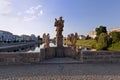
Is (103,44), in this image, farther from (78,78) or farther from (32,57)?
(78,78)

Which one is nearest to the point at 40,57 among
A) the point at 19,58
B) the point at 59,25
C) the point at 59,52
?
the point at 19,58

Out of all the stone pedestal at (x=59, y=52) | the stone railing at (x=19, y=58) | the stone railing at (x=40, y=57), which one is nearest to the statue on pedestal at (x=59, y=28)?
the stone pedestal at (x=59, y=52)

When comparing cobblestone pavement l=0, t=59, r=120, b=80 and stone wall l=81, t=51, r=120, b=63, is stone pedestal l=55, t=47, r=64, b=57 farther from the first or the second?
cobblestone pavement l=0, t=59, r=120, b=80

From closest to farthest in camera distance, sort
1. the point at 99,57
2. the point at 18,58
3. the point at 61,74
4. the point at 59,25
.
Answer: the point at 61,74 → the point at 18,58 → the point at 99,57 → the point at 59,25

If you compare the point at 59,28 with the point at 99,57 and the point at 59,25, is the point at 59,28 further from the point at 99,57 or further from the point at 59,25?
the point at 99,57

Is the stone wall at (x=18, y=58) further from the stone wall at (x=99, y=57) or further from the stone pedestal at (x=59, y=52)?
the stone pedestal at (x=59, y=52)

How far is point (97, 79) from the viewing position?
26.0ft

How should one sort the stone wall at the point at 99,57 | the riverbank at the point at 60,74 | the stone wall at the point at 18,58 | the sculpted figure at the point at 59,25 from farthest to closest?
1. the sculpted figure at the point at 59,25
2. the stone wall at the point at 99,57
3. the stone wall at the point at 18,58
4. the riverbank at the point at 60,74

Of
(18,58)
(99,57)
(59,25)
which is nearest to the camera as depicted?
(18,58)

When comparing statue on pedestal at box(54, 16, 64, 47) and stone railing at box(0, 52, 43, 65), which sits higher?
statue on pedestal at box(54, 16, 64, 47)

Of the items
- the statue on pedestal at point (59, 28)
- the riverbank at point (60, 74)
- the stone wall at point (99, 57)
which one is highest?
the statue on pedestal at point (59, 28)

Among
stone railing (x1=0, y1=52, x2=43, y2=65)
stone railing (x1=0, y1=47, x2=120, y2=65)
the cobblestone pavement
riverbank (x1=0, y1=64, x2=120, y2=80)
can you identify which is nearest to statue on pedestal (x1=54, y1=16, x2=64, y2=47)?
stone railing (x1=0, y1=47, x2=120, y2=65)

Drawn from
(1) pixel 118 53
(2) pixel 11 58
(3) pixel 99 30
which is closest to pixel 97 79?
(1) pixel 118 53

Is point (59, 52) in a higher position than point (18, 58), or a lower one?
higher
